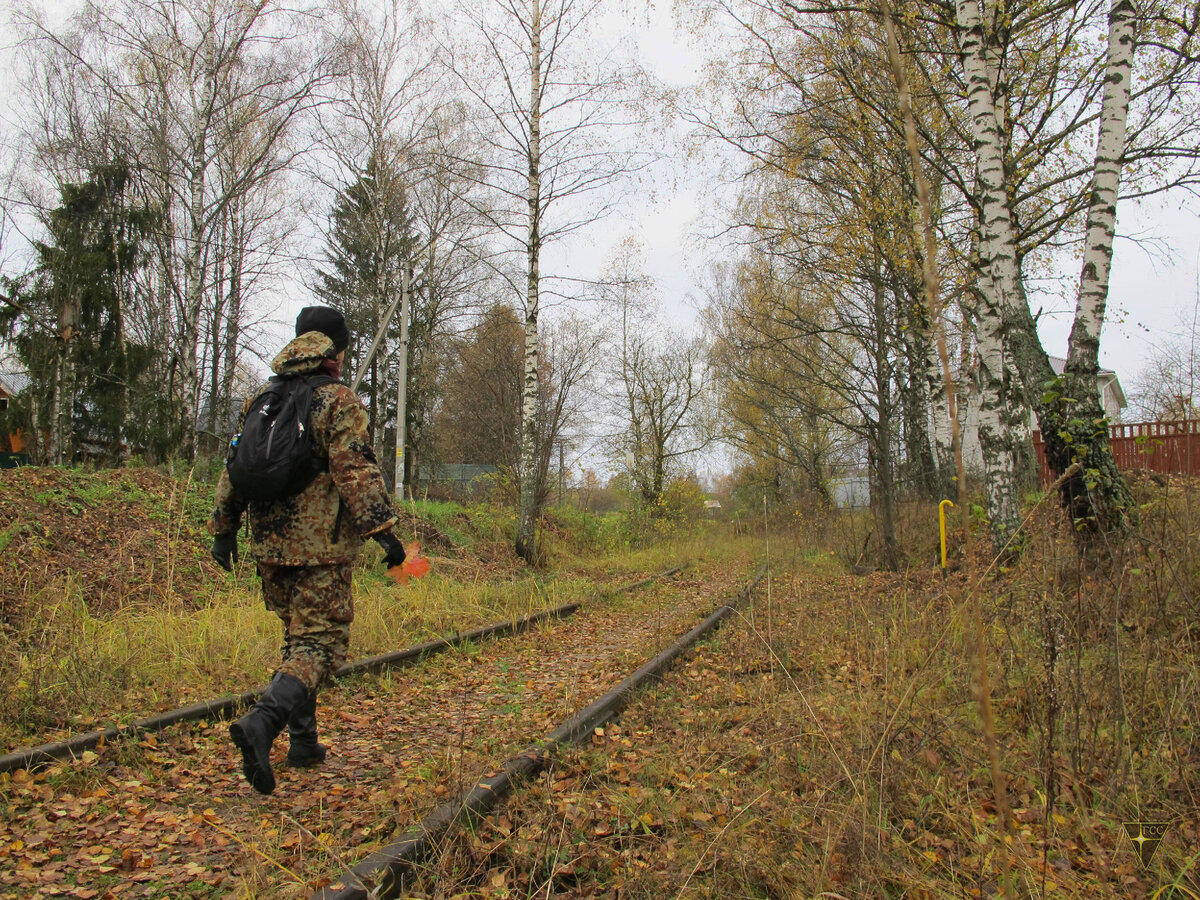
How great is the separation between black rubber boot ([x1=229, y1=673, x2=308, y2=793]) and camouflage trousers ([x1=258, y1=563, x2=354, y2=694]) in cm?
20

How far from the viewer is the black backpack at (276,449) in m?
3.25

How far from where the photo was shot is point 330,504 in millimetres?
3416

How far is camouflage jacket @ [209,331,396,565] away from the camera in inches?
130

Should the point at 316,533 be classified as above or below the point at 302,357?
below

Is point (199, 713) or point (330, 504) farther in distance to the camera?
point (199, 713)

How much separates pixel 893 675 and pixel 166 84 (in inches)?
742

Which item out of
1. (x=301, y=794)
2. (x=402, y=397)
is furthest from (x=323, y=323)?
(x=402, y=397)

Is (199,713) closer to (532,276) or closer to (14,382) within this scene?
(532,276)

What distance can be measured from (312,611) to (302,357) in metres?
1.19

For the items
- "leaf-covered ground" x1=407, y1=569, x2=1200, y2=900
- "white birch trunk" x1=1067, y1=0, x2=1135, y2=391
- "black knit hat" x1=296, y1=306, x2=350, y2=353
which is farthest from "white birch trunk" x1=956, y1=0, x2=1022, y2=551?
"black knit hat" x1=296, y1=306, x2=350, y2=353

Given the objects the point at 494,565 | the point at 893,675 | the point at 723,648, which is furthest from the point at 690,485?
the point at 893,675

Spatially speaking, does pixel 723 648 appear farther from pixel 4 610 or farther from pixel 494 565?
pixel 494 565

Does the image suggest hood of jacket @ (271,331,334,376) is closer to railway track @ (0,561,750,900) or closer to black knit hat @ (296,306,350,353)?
black knit hat @ (296,306,350,353)

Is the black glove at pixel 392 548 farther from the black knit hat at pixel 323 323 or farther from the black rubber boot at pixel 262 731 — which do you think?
the black knit hat at pixel 323 323
